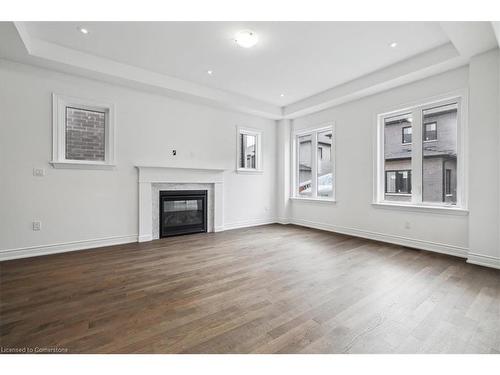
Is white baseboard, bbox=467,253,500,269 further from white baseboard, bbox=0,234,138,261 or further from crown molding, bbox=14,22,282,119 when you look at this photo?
white baseboard, bbox=0,234,138,261

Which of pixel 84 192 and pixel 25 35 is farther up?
pixel 25 35

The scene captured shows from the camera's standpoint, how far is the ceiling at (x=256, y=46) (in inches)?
117

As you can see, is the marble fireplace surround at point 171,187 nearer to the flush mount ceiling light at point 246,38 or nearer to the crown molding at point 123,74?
the crown molding at point 123,74

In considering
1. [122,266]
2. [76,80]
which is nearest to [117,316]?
[122,266]

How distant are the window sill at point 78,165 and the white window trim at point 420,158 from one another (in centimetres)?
497

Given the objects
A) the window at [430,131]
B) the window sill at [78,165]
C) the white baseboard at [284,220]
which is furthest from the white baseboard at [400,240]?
the window sill at [78,165]

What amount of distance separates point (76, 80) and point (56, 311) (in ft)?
11.7

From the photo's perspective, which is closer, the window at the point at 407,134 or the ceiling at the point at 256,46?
the ceiling at the point at 256,46

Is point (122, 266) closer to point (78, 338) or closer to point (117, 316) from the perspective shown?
point (117, 316)

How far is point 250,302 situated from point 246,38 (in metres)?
3.17

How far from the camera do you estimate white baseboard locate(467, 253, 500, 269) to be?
308cm

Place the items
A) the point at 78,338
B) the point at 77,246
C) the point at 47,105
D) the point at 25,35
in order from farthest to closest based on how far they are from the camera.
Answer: the point at 77,246, the point at 47,105, the point at 25,35, the point at 78,338

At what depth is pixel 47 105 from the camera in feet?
12.1

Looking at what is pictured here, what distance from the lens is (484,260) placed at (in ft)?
10.4
